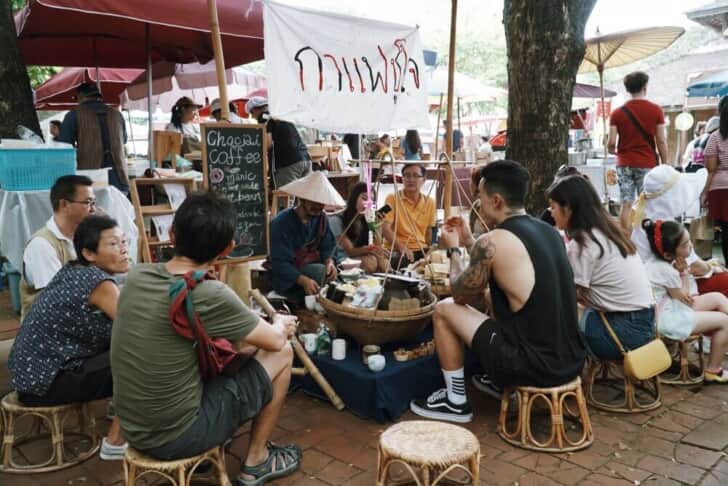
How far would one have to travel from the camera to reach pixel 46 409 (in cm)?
283

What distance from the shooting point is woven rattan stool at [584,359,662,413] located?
3549mm

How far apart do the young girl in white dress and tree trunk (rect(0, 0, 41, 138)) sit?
509 centimetres

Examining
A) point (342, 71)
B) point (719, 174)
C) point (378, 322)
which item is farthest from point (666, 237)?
point (719, 174)

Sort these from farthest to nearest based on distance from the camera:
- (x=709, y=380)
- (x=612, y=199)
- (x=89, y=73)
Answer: (x=89, y=73), (x=612, y=199), (x=709, y=380)

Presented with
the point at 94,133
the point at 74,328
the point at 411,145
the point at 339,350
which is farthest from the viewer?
the point at 411,145

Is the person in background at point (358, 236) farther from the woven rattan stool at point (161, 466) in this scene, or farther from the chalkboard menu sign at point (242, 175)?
the woven rattan stool at point (161, 466)

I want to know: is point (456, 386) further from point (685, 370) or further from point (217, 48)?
point (217, 48)

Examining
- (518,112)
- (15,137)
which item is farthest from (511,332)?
(15,137)

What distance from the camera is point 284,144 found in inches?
265

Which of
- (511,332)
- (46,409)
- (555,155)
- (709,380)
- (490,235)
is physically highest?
(555,155)

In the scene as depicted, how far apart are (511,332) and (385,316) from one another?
0.74 m

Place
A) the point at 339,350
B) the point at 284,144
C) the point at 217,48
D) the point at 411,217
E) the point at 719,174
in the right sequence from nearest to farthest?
the point at 217,48 < the point at 339,350 < the point at 411,217 < the point at 719,174 < the point at 284,144

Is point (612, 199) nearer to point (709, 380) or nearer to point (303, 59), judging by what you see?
point (709, 380)

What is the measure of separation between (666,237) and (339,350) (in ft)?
7.49
